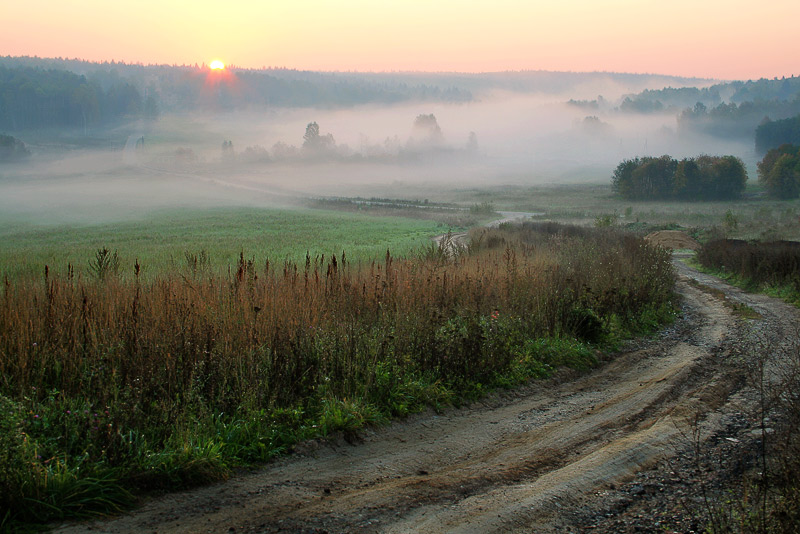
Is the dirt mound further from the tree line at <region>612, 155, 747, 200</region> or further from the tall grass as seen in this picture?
the tree line at <region>612, 155, 747, 200</region>

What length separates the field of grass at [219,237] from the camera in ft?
99.4

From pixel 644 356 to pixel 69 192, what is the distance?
349 feet

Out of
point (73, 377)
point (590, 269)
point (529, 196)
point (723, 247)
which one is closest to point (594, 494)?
point (73, 377)

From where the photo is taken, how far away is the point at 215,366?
690 cm

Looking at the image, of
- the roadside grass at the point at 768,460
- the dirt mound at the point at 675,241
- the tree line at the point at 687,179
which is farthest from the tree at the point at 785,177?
the roadside grass at the point at 768,460

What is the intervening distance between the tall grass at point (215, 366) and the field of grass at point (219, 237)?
16.3 meters

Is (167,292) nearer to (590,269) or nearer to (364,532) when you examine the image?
(364,532)

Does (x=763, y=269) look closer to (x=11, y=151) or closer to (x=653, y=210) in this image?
(x=653, y=210)

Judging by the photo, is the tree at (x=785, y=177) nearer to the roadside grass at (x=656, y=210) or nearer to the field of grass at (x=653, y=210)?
the field of grass at (x=653, y=210)

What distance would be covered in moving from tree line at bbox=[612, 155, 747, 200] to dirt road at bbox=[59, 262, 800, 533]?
119 m

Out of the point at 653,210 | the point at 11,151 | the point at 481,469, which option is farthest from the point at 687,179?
the point at 11,151

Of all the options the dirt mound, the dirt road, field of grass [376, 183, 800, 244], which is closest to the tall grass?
the dirt road

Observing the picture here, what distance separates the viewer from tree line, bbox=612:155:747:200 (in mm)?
113750

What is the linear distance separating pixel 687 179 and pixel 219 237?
9996 centimetres
